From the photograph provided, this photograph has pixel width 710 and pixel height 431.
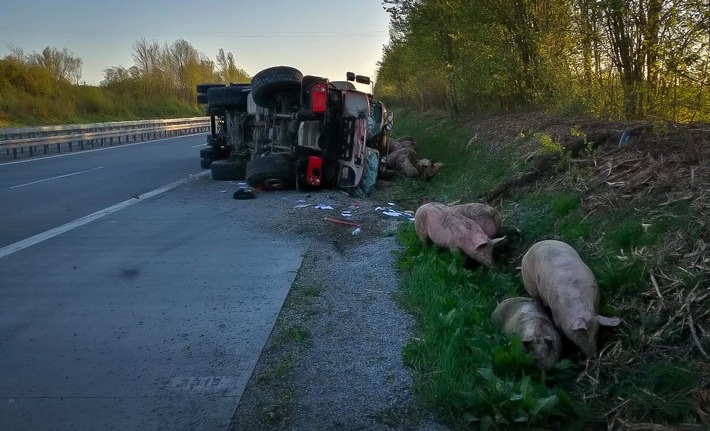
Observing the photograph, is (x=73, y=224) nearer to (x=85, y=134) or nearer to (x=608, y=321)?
(x=608, y=321)

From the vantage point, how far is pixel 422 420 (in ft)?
14.0

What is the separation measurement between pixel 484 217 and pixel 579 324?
125 inches

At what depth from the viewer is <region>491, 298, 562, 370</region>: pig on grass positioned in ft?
15.3

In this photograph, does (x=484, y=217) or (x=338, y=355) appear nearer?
(x=338, y=355)

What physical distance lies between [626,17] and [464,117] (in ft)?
41.1

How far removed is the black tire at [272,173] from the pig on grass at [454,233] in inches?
241

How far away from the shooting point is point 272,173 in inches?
545

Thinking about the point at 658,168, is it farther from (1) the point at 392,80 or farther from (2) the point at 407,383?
(1) the point at 392,80

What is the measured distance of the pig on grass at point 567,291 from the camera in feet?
15.5

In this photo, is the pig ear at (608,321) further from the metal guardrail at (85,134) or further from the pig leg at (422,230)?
the metal guardrail at (85,134)

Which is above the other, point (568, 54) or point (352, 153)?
point (568, 54)

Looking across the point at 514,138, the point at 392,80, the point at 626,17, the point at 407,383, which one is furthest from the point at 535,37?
the point at 392,80

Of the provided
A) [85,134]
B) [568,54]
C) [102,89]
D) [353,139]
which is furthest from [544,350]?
[102,89]

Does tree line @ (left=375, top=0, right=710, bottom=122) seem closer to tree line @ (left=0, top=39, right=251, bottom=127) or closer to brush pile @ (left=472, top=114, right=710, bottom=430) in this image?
brush pile @ (left=472, top=114, right=710, bottom=430)
